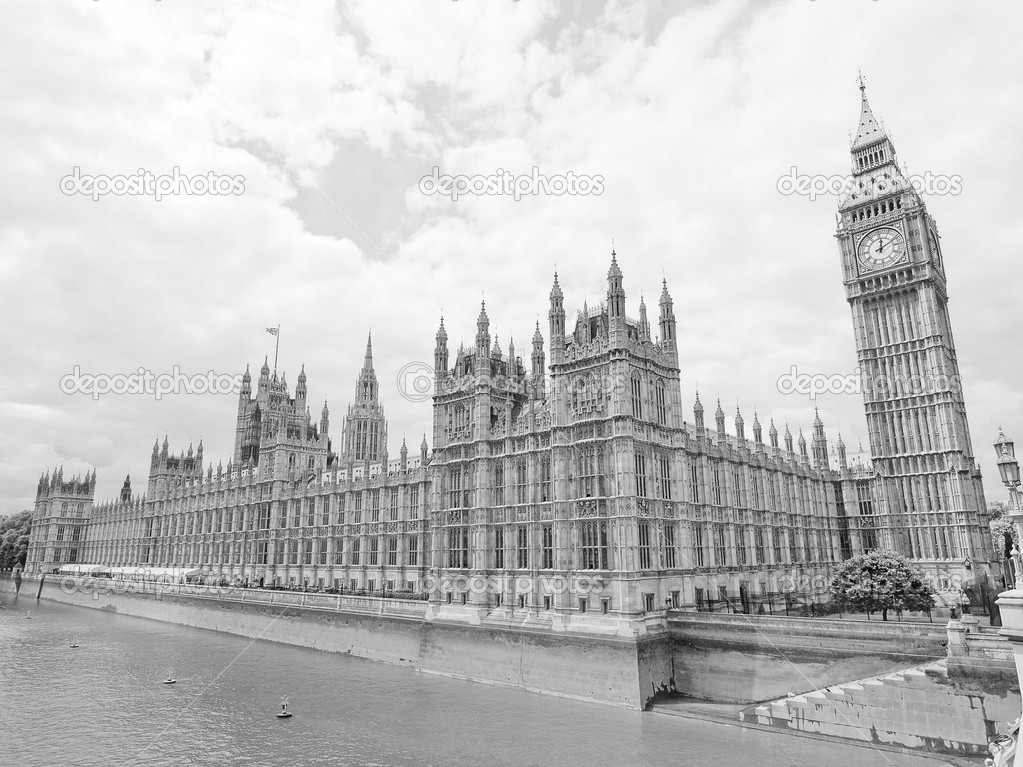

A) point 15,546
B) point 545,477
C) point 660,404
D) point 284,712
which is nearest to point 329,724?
point 284,712

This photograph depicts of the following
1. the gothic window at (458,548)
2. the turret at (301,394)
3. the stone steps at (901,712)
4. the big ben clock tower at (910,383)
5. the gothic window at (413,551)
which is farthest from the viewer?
the turret at (301,394)

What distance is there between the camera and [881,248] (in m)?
93.3

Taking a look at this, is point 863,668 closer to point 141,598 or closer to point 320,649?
point 320,649

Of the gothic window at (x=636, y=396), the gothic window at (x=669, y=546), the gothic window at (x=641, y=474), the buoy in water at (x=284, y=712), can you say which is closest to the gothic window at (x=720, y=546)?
the gothic window at (x=669, y=546)

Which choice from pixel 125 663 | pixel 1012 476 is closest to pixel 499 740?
pixel 1012 476

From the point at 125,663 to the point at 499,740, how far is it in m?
44.5

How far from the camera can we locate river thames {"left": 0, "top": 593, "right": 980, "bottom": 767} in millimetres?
35594

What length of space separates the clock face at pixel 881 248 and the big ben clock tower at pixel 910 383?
0.47 feet

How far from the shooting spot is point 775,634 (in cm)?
4372

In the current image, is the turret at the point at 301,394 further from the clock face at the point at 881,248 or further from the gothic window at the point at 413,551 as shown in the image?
the clock face at the point at 881,248

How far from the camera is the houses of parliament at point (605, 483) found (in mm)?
53562

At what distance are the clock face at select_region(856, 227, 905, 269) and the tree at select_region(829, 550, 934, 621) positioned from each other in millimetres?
50113

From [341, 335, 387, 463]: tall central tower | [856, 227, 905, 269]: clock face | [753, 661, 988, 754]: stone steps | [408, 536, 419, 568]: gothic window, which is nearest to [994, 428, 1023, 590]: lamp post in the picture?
[753, 661, 988, 754]: stone steps

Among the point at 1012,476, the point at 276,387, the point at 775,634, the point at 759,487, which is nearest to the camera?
the point at 1012,476
